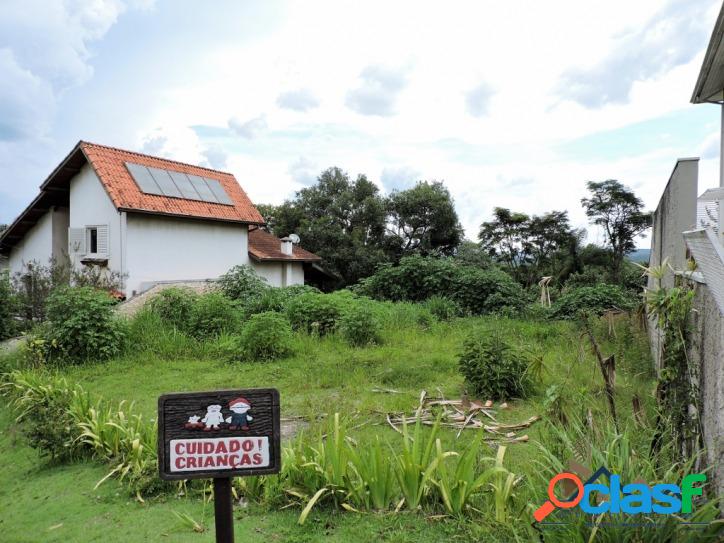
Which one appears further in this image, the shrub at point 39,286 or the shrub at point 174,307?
the shrub at point 39,286

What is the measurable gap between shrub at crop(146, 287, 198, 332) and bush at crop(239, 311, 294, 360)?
248cm

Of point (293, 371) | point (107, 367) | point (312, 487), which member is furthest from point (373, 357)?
point (312, 487)

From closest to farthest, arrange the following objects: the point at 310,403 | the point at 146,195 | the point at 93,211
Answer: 1. the point at 310,403
2. the point at 93,211
3. the point at 146,195

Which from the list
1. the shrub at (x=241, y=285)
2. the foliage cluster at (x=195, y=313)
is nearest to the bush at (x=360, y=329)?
the foliage cluster at (x=195, y=313)

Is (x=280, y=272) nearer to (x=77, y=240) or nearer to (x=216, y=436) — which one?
(x=77, y=240)

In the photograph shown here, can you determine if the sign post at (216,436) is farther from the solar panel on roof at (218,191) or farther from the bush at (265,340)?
the solar panel on roof at (218,191)

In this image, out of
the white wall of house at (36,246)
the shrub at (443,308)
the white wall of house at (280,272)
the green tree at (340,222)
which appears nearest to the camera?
the shrub at (443,308)

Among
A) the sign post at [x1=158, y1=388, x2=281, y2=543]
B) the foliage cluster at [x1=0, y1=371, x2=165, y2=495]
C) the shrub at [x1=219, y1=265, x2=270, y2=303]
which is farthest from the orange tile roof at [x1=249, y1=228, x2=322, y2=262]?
the sign post at [x1=158, y1=388, x2=281, y2=543]

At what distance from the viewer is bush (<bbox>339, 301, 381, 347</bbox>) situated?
1002 centimetres

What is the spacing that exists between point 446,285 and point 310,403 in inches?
409

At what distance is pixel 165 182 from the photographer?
16109 millimetres

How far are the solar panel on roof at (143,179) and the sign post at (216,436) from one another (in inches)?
566

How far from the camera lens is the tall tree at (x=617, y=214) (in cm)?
2234

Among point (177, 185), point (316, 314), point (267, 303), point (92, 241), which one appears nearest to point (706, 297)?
point (316, 314)
